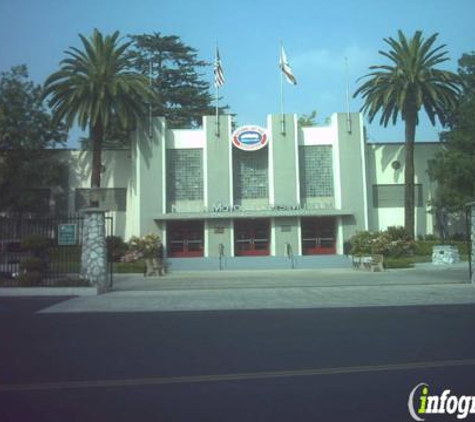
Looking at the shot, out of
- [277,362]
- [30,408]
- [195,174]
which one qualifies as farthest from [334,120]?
[30,408]

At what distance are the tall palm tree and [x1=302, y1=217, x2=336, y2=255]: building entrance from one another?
15.0 m

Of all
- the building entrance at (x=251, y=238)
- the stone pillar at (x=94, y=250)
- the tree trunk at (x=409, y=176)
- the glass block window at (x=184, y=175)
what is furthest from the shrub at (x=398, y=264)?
the stone pillar at (x=94, y=250)

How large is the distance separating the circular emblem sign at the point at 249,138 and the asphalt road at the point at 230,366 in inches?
1075

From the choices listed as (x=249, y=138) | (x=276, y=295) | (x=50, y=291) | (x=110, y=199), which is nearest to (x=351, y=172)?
(x=249, y=138)

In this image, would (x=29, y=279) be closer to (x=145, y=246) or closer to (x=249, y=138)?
(x=145, y=246)

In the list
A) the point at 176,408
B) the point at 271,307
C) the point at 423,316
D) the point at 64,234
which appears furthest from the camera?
the point at 64,234

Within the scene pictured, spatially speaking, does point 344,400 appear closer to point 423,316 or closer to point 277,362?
point 277,362

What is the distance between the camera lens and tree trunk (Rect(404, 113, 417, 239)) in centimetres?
3784

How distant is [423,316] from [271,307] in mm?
4043

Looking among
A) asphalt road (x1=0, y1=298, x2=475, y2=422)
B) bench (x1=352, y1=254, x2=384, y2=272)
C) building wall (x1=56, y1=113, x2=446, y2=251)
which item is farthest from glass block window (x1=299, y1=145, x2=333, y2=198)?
asphalt road (x1=0, y1=298, x2=475, y2=422)

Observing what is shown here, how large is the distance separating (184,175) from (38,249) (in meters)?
19.7

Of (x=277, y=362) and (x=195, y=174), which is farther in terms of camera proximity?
(x=195, y=174)

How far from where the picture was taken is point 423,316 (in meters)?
11.9

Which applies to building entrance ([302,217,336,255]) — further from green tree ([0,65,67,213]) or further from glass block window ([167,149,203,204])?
green tree ([0,65,67,213])
